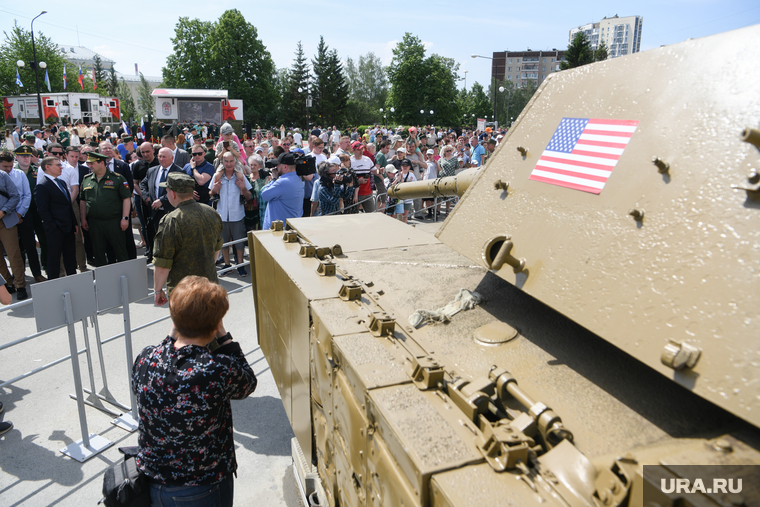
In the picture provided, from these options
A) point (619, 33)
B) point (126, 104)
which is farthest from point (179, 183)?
point (619, 33)

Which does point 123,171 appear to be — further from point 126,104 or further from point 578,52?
point 126,104

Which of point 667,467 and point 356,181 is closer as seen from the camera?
point 667,467

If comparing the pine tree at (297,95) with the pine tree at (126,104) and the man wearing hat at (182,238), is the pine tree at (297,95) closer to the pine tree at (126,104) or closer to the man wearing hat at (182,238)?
the pine tree at (126,104)

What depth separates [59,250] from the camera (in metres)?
7.63

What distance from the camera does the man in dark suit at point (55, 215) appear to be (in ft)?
23.9

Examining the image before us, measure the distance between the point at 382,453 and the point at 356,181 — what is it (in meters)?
6.97

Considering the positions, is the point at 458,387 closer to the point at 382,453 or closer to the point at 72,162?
the point at 382,453

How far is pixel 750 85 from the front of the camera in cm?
196

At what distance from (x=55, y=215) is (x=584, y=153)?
24.1 ft

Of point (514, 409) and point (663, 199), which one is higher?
point (663, 199)

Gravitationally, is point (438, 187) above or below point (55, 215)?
above

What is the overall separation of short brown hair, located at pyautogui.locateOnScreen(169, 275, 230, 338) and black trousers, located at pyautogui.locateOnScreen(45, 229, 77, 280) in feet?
20.0

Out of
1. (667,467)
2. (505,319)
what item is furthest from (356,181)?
(667,467)

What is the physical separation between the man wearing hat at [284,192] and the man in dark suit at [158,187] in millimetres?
1630
